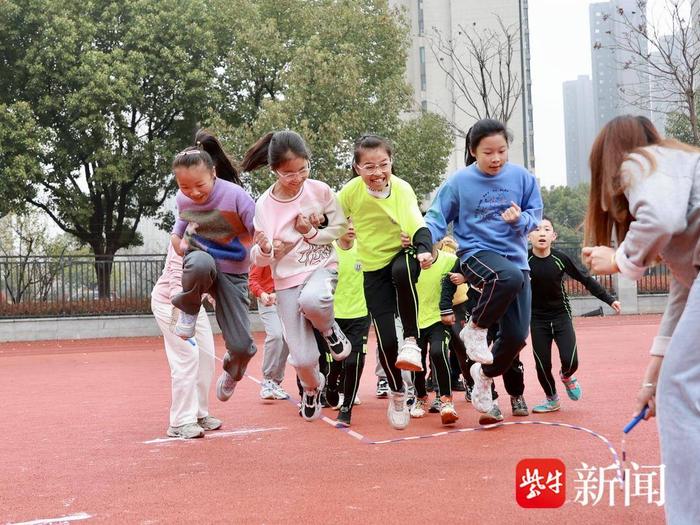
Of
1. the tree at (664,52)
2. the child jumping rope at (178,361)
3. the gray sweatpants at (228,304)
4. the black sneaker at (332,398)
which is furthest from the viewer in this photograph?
the tree at (664,52)

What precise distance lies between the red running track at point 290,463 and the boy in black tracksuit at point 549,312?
0.35 meters

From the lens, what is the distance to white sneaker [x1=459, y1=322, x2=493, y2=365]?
6.14m

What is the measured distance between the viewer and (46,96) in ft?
80.7

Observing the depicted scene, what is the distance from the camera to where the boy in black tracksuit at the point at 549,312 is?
776 centimetres

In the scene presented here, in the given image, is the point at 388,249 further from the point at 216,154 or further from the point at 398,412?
the point at 216,154

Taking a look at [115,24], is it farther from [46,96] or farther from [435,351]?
[435,351]

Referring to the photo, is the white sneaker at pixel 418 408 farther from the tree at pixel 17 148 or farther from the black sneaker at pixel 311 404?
the tree at pixel 17 148

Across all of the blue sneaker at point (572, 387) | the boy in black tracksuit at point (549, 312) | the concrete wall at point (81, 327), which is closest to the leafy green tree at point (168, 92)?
the concrete wall at point (81, 327)

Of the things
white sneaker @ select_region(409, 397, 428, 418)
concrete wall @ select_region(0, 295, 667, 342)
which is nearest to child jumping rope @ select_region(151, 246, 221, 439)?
white sneaker @ select_region(409, 397, 428, 418)

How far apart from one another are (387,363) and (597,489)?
238 centimetres

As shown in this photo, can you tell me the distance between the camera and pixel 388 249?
6.56 m

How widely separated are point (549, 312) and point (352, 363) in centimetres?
190

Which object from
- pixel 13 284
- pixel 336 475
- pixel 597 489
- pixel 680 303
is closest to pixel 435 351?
pixel 336 475

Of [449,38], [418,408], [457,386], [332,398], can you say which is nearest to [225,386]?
[332,398]
